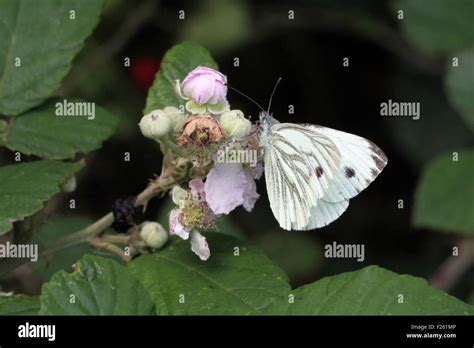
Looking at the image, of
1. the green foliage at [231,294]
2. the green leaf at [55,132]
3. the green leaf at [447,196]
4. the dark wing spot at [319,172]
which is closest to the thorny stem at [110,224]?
the green foliage at [231,294]

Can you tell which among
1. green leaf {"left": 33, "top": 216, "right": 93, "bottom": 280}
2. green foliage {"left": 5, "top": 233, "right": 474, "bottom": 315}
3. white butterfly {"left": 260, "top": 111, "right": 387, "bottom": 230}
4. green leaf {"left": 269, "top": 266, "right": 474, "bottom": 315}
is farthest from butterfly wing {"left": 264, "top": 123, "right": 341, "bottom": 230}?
green leaf {"left": 33, "top": 216, "right": 93, "bottom": 280}

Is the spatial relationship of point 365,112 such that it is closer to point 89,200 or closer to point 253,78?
point 253,78

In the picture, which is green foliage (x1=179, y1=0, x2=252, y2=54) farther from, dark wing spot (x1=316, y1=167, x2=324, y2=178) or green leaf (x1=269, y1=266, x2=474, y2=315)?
green leaf (x1=269, y1=266, x2=474, y2=315)

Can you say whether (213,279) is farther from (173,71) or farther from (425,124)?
(425,124)

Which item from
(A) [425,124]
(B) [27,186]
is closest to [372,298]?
(B) [27,186]

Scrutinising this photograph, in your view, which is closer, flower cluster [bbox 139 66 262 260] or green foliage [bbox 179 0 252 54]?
flower cluster [bbox 139 66 262 260]

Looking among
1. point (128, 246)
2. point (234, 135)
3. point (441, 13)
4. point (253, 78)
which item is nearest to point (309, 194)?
point (234, 135)

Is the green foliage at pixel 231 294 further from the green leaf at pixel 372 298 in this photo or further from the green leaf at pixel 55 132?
the green leaf at pixel 55 132
